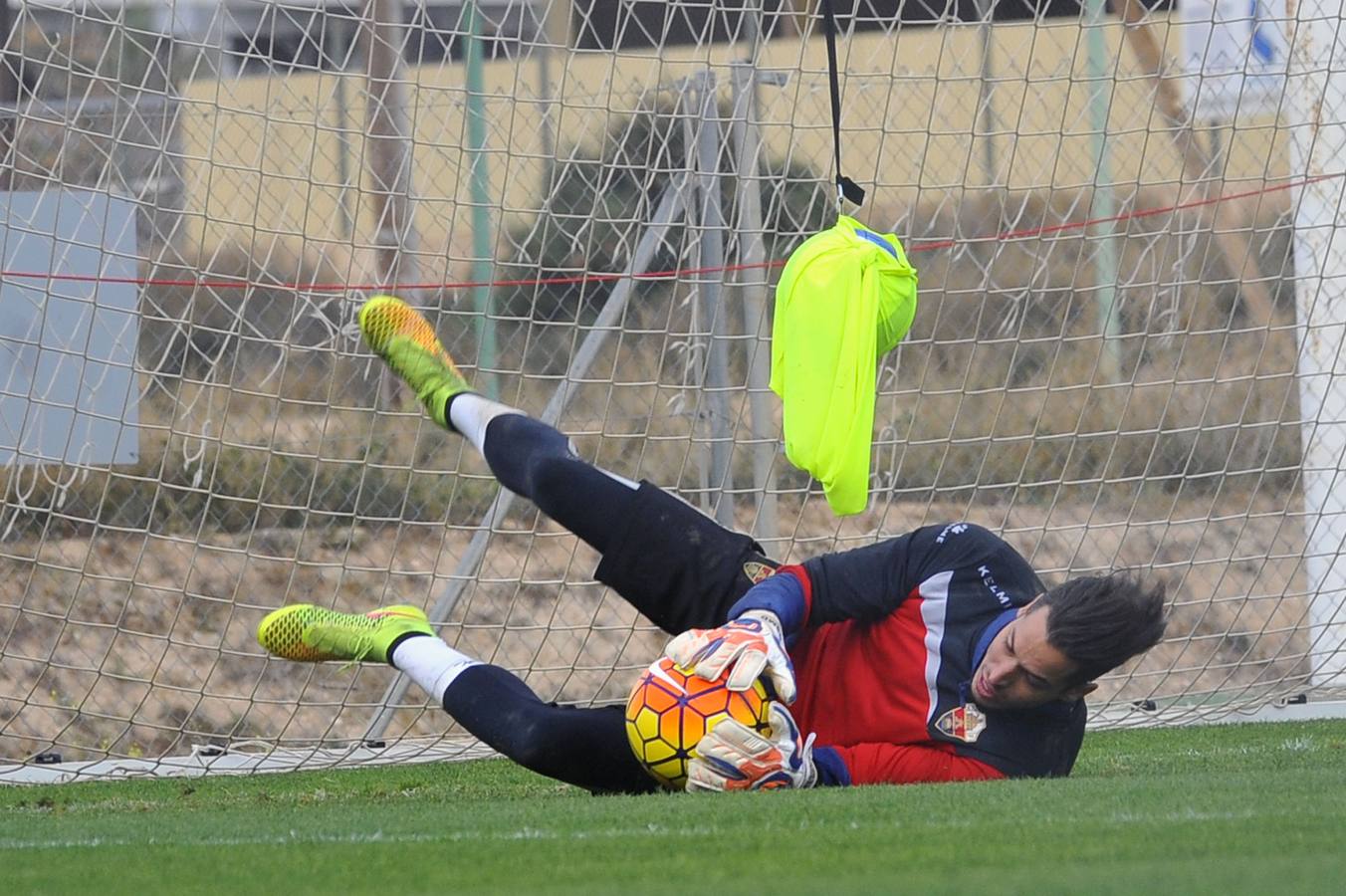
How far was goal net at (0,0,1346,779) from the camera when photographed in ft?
16.6

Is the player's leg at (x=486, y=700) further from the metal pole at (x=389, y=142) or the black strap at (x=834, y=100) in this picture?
the metal pole at (x=389, y=142)

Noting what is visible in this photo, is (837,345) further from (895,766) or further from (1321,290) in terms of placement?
(1321,290)

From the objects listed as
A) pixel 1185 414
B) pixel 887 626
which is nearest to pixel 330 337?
pixel 887 626

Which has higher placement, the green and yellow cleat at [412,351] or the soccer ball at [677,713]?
the green and yellow cleat at [412,351]

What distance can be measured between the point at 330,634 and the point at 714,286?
200 cm

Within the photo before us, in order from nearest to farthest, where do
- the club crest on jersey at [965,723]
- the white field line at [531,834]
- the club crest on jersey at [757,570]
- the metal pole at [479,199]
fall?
the white field line at [531,834] < the club crest on jersey at [965,723] < the club crest on jersey at [757,570] < the metal pole at [479,199]

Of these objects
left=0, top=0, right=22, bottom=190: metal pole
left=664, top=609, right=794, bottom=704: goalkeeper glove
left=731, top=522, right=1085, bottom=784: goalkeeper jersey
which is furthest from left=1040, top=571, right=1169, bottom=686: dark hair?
left=0, top=0, right=22, bottom=190: metal pole

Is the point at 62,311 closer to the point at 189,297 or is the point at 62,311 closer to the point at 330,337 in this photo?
the point at 189,297

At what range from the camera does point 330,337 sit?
5625 millimetres

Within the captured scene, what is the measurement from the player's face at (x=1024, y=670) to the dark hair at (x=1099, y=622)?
0.02 meters

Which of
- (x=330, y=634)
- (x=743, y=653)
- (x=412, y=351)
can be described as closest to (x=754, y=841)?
(x=743, y=653)

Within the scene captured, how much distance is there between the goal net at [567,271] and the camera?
507cm

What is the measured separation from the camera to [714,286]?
219 inches

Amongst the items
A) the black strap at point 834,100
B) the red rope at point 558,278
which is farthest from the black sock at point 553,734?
the red rope at point 558,278
